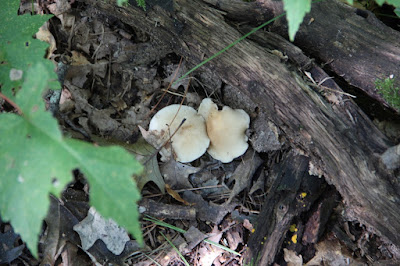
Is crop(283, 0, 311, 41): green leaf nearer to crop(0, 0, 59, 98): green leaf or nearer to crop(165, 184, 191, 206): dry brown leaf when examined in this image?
crop(0, 0, 59, 98): green leaf

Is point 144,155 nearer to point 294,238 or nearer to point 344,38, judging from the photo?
point 294,238

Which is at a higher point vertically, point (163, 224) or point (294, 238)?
point (294, 238)

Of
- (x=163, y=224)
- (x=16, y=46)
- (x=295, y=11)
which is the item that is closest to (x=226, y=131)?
(x=163, y=224)

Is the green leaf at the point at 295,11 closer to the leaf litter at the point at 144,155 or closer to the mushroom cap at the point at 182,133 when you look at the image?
the leaf litter at the point at 144,155

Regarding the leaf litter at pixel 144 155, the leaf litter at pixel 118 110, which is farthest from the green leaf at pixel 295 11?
the leaf litter at pixel 118 110

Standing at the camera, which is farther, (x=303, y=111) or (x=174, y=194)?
(x=174, y=194)

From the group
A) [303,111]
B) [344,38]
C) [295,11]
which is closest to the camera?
[295,11]

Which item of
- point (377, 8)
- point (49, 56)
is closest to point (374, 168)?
point (377, 8)

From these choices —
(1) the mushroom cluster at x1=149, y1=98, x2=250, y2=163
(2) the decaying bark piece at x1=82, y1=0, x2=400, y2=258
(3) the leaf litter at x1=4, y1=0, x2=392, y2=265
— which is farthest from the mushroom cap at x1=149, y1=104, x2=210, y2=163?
(2) the decaying bark piece at x1=82, y1=0, x2=400, y2=258
